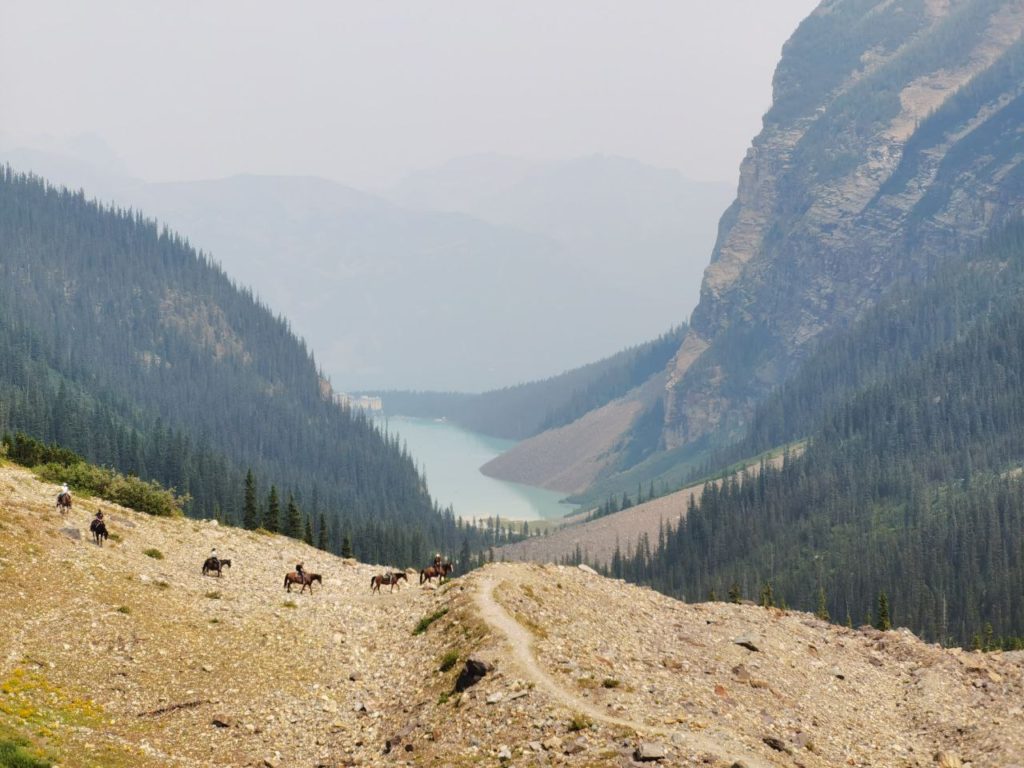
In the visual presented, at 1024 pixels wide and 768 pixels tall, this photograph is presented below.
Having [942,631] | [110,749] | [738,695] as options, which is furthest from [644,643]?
[942,631]

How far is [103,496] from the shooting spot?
277 feet

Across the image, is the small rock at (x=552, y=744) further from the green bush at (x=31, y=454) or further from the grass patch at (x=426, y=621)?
the green bush at (x=31, y=454)

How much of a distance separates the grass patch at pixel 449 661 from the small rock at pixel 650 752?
1422 cm

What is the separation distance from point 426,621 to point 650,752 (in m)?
23.3

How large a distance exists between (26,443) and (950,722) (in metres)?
76.0

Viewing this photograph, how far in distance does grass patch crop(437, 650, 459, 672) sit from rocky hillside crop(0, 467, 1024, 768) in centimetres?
14

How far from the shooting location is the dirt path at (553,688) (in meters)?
44.0

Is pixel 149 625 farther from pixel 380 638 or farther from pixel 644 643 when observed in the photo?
pixel 644 643

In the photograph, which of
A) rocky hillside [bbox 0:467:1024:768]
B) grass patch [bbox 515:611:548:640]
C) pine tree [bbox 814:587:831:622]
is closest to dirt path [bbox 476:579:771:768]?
rocky hillside [bbox 0:467:1024:768]

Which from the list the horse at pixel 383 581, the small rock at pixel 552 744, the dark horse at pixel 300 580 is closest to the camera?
the small rock at pixel 552 744

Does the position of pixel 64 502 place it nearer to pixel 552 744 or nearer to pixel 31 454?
pixel 31 454

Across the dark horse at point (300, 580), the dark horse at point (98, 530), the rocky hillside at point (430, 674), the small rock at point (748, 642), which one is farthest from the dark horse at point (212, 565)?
the small rock at point (748, 642)

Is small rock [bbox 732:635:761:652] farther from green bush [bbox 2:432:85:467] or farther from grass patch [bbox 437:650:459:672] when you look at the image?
green bush [bbox 2:432:85:467]

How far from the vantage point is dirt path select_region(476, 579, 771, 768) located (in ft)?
144
